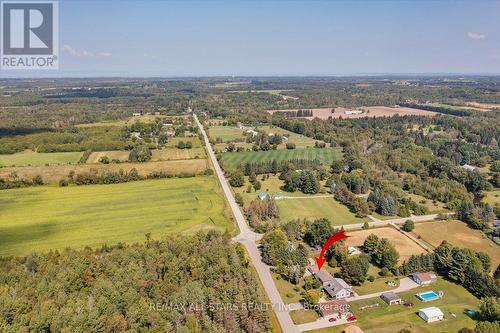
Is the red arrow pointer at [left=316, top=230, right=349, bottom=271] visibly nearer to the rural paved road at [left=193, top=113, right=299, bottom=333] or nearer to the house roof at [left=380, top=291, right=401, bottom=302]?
the rural paved road at [left=193, top=113, right=299, bottom=333]

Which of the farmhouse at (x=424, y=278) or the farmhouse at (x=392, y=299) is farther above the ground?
the farmhouse at (x=424, y=278)

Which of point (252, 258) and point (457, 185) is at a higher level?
point (457, 185)

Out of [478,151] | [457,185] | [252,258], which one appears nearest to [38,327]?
[252,258]

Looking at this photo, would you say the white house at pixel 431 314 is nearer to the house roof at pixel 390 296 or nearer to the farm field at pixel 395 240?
the house roof at pixel 390 296

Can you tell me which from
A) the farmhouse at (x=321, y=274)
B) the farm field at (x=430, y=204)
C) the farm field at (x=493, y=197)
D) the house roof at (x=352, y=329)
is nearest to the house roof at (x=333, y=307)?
the house roof at (x=352, y=329)

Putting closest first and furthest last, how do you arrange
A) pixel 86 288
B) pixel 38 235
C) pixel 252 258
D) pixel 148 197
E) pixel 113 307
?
pixel 113 307, pixel 86 288, pixel 252 258, pixel 38 235, pixel 148 197

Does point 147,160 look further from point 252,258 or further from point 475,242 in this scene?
point 475,242
